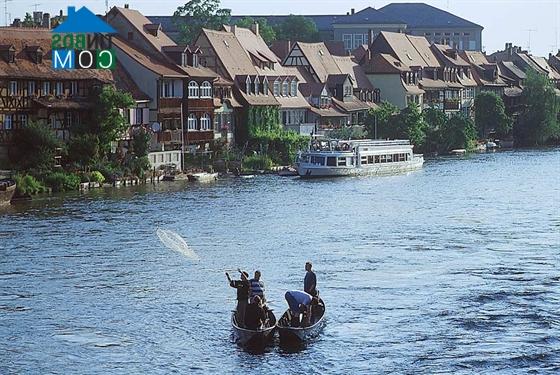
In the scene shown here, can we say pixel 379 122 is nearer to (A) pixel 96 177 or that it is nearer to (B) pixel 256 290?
(A) pixel 96 177

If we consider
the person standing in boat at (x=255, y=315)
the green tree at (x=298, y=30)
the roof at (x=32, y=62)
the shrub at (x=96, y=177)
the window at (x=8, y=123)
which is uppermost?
the green tree at (x=298, y=30)

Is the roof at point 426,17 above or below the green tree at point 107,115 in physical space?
above

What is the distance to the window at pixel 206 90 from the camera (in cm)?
8338

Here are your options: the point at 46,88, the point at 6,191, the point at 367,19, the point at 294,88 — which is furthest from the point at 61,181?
the point at 367,19

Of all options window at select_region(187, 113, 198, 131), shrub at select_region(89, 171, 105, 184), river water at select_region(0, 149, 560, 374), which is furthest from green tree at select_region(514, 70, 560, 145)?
shrub at select_region(89, 171, 105, 184)

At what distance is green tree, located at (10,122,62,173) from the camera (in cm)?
6700

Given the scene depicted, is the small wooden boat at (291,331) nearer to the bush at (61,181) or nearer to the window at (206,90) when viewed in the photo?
the bush at (61,181)

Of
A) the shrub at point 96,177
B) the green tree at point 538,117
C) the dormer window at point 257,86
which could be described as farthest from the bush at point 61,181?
the green tree at point 538,117

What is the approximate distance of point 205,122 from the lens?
84188 mm

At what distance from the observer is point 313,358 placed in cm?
3066

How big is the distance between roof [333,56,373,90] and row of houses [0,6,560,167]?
174 millimetres

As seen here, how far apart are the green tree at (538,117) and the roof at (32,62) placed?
5621 cm

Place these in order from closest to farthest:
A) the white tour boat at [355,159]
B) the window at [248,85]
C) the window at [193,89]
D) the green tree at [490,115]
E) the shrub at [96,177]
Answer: the shrub at [96,177] < the white tour boat at [355,159] < the window at [193,89] < the window at [248,85] < the green tree at [490,115]

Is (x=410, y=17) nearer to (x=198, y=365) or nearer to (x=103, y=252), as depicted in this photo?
(x=103, y=252)
